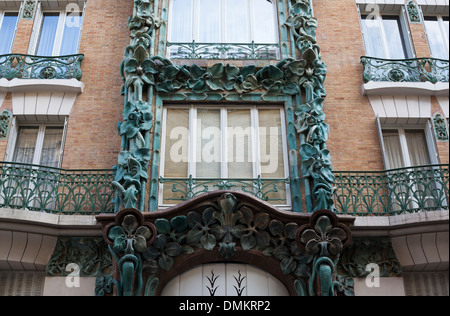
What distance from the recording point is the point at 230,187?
925 centimetres

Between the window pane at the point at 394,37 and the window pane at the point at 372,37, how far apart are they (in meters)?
0.19

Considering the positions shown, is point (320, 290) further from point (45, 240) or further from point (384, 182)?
point (45, 240)

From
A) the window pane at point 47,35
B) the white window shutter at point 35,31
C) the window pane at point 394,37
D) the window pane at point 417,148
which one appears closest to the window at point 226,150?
the window pane at point 417,148

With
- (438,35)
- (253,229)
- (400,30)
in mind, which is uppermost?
(400,30)

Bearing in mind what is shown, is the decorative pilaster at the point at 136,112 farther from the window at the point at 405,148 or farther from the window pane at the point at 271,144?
the window at the point at 405,148

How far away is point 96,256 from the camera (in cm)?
891

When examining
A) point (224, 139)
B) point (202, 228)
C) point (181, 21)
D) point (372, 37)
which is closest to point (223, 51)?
point (181, 21)

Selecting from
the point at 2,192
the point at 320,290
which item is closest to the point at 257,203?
the point at 320,290

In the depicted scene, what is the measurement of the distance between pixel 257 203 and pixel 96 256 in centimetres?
311

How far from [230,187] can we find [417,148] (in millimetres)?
4190

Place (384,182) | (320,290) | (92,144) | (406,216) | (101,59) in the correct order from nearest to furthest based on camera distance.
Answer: (320,290)
(406,216)
(384,182)
(92,144)
(101,59)

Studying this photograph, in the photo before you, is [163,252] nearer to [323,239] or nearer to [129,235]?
[129,235]

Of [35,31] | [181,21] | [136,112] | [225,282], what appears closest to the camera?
[225,282]

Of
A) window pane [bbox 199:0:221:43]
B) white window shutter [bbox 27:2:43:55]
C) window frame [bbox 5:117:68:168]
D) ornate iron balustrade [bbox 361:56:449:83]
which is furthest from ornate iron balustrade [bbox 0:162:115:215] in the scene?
ornate iron balustrade [bbox 361:56:449:83]
